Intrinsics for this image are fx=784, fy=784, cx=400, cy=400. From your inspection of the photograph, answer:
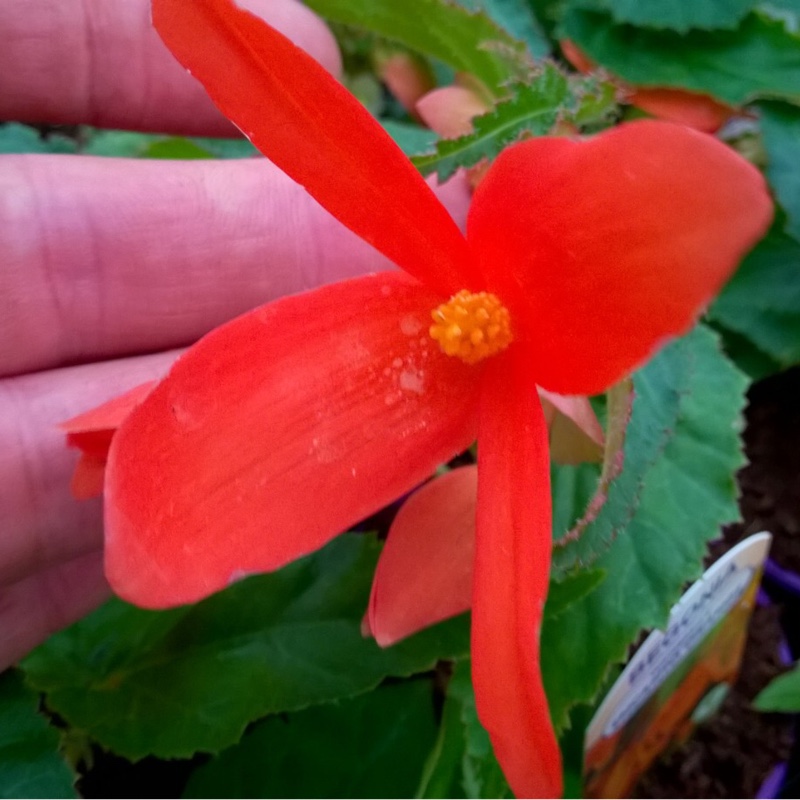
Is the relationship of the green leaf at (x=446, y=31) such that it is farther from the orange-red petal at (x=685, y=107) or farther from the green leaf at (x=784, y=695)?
the green leaf at (x=784, y=695)

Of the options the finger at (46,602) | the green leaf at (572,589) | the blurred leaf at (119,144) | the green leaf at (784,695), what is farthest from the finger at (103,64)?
the green leaf at (784,695)

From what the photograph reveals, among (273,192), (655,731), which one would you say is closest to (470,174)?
(273,192)

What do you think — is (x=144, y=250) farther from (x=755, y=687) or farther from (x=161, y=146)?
(x=755, y=687)

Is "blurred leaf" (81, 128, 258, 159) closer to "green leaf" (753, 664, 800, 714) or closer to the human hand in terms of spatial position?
the human hand

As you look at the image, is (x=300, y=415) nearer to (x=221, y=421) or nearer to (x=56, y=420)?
(x=221, y=421)

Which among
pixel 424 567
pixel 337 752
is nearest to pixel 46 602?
pixel 337 752

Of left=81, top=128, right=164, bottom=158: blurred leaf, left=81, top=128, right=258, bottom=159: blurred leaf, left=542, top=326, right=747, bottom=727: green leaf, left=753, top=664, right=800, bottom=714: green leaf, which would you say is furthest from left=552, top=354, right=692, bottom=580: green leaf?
left=81, top=128, right=164, bottom=158: blurred leaf

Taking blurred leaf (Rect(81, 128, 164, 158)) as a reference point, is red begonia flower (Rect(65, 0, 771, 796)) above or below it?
above
